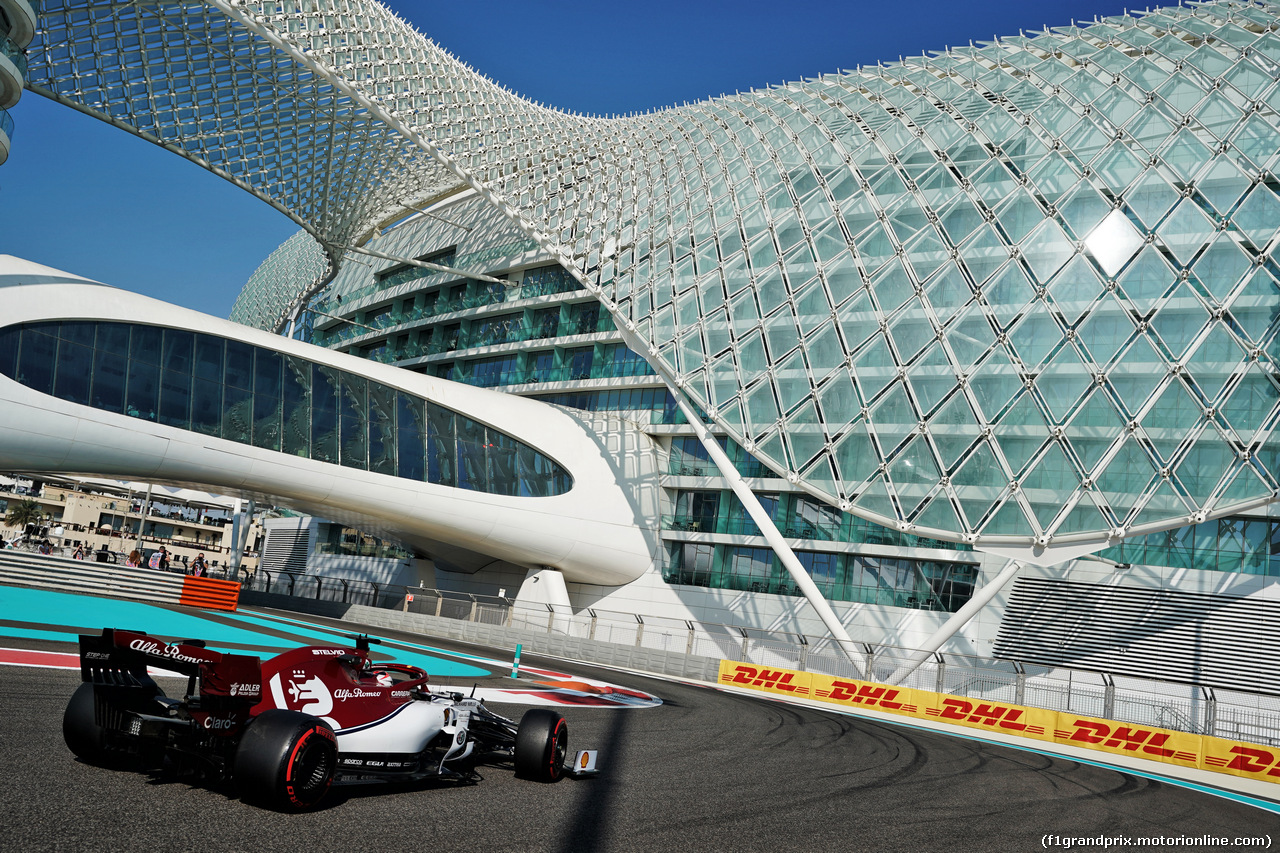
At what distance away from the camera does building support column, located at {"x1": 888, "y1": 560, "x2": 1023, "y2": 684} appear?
29.5 metres

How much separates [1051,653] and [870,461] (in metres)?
11.1

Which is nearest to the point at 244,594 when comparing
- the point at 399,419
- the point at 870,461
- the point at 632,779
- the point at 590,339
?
the point at 399,419

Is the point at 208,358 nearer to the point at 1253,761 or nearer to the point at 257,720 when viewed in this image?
the point at 257,720

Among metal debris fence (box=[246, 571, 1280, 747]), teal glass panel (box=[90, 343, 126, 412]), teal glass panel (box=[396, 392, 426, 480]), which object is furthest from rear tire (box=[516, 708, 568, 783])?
teal glass panel (box=[396, 392, 426, 480])

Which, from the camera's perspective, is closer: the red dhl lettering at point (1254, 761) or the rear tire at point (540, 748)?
the rear tire at point (540, 748)

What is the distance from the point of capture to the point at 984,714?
25641 mm

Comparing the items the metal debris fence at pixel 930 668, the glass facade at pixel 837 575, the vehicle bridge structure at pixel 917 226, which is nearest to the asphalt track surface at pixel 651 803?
the metal debris fence at pixel 930 668

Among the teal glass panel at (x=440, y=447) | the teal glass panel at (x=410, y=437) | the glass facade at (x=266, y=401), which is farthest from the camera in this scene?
the teal glass panel at (x=440, y=447)

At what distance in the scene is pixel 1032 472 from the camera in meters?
28.6

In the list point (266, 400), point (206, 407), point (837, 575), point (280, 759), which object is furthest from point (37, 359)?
point (837, 575)

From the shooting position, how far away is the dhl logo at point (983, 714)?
25011 millimetres

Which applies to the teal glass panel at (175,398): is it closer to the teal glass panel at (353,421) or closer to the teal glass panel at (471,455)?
the teal glass panel at (353,421)

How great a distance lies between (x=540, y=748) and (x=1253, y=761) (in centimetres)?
1929

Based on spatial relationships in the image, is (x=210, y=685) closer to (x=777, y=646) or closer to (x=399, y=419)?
(x=777, y=646)
